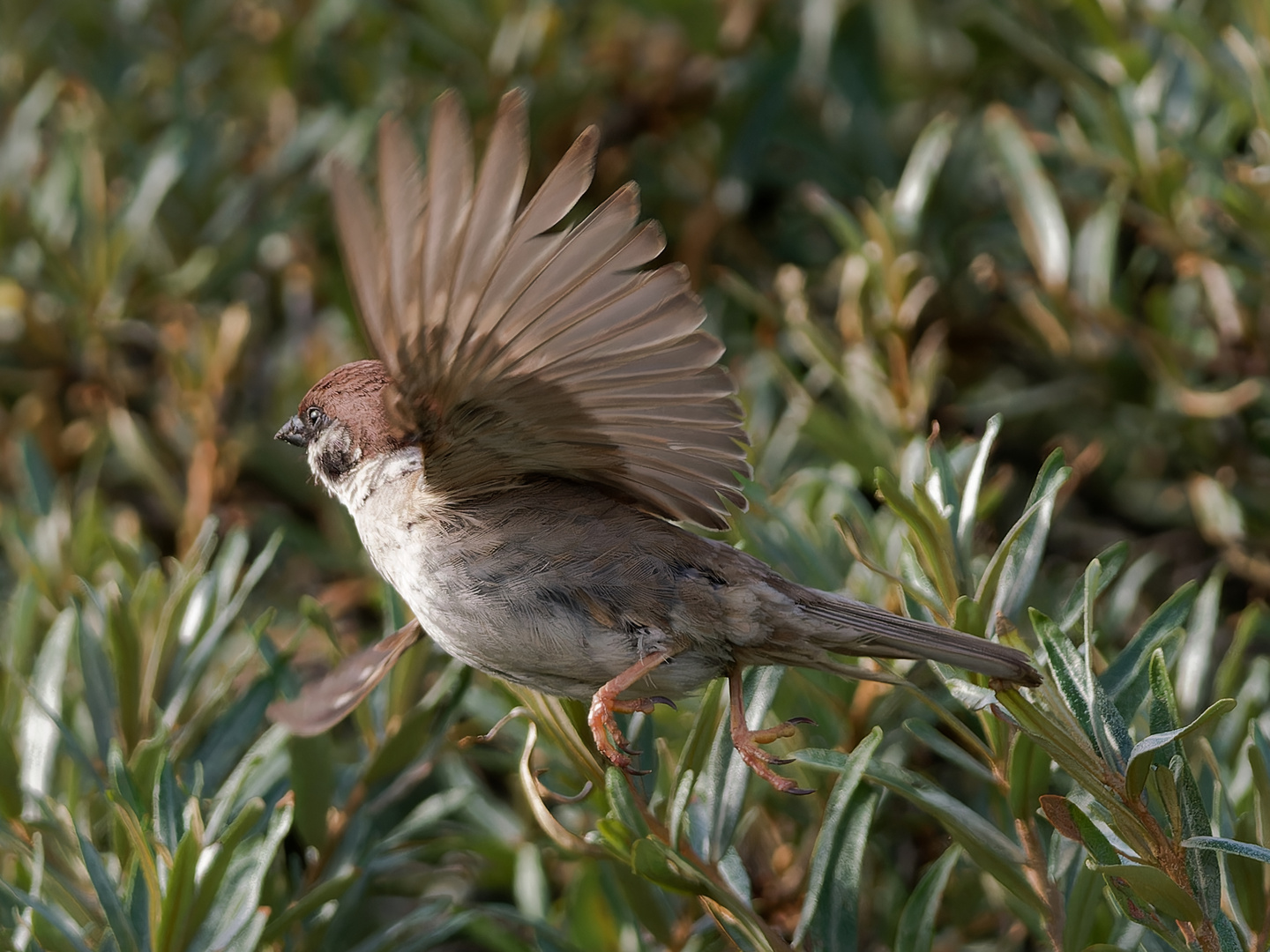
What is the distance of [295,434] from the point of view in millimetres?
2373

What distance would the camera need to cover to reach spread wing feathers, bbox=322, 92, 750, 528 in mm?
1544

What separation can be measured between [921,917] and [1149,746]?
46 cm

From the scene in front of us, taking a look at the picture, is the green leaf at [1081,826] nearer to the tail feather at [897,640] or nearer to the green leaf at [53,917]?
the tail feather at [897,640]

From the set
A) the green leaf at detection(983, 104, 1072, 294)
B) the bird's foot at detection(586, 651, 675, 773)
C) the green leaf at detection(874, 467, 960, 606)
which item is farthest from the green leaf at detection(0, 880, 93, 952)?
the green leaf at detection(983, 104, 1072, 294)

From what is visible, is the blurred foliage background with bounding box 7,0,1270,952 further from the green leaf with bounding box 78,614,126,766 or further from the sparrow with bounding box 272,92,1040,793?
the sparrow with bounding box 272,92,1040,793

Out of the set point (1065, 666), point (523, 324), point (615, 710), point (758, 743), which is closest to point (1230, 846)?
point (1065, 666)

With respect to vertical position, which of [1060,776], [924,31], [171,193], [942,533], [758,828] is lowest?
[758,828]

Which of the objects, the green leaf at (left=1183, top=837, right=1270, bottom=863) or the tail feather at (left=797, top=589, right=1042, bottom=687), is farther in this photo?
the tail feather at (left=797, top=589, right=1042, bottom=687)

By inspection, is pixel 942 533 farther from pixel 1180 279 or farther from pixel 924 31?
pixel 924 31

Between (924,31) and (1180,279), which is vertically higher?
(924,31)

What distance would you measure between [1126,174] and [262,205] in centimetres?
215

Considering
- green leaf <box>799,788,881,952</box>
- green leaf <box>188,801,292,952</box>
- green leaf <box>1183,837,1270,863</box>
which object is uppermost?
green leaf <box>188,801,292,952</box>

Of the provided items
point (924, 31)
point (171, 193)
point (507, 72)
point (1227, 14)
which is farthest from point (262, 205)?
point (1227, 14)

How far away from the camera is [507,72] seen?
10.8ft
